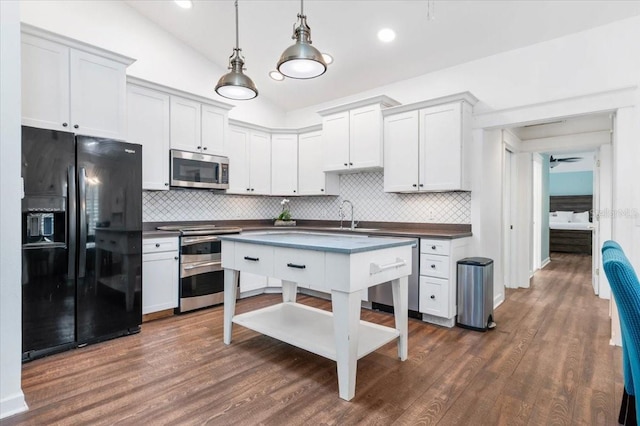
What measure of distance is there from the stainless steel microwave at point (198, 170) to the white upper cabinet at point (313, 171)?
1.18m

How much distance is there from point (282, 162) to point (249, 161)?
1.73 feet

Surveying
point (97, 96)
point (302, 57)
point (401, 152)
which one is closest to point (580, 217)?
point (401, 152)

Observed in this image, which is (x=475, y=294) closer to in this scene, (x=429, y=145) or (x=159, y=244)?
(x=429, y=145)

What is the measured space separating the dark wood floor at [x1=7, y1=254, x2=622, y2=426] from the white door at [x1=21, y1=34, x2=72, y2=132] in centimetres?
189

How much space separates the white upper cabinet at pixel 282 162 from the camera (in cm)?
511

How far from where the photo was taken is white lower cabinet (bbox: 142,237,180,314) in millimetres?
3389

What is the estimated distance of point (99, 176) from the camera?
112 inches

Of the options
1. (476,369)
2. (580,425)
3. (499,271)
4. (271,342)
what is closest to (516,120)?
(499,271)

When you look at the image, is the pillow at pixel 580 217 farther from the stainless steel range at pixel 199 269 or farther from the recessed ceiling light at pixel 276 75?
the stainless steel range at pixel 199 269

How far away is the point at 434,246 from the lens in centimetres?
342

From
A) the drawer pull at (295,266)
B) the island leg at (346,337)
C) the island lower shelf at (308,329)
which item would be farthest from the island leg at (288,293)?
the island leg at (346,337)

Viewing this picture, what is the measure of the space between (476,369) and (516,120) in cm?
253

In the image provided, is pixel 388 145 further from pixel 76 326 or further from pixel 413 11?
pixel 76 326

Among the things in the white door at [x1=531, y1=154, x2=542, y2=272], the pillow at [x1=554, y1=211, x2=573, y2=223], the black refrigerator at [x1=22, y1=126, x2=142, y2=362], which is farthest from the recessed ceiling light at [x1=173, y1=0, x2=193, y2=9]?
the pillow at [x1=554, y1=211, x2=573, y2=223]
